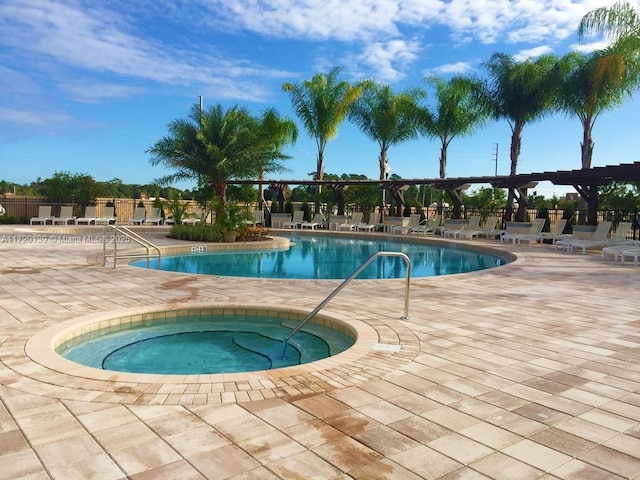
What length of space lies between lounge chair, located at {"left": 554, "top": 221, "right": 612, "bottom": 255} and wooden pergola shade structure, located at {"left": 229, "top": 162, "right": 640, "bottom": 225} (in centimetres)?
117

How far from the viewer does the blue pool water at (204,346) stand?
5.26m

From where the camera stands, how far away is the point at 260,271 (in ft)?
40.8

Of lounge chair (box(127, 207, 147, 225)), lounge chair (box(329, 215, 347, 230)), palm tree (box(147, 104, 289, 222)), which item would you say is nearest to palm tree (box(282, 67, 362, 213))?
lounge chair (box(329, 215, 347, 230))

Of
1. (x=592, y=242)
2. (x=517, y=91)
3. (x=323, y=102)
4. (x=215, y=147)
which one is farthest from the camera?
(x=323, y=102)

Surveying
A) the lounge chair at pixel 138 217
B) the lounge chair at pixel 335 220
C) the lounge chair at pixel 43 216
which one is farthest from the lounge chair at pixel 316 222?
the lounge chair at pixel 43 216

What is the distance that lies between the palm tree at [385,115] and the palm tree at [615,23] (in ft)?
34.6

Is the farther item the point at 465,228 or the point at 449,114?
the point at 449,114

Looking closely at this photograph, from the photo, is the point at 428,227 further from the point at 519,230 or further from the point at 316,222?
the point at 316,222

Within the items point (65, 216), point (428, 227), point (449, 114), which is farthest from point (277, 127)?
point (65, 216)

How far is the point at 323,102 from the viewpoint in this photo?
96.9 feet

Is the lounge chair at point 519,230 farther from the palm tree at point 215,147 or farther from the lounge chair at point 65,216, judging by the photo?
the lounge chair at point 65,216

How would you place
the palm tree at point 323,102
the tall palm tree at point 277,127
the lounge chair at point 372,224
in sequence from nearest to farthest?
1. the lounge chair at point 372,224
2. the palm tree at point 323,102
3. the tall palm tree at point 277,127

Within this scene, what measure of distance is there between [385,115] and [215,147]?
1306 cm

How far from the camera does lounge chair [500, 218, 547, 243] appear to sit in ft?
61.4
